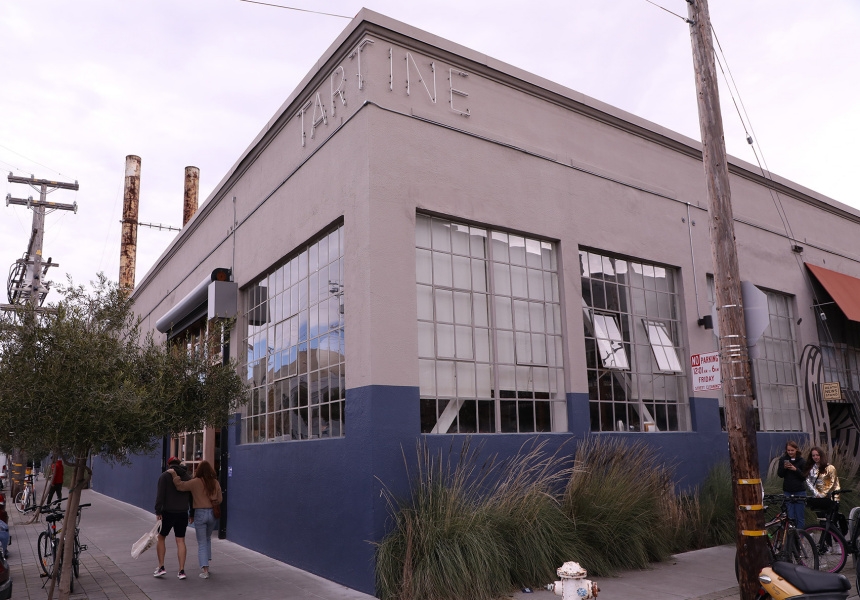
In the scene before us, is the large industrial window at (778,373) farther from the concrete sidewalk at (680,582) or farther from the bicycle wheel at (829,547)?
the bicycle wheel at (829,547)

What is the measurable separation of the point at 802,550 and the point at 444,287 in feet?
18.6

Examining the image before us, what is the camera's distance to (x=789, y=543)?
8.86m

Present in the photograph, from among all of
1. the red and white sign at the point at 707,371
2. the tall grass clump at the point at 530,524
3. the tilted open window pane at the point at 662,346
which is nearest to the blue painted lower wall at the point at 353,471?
the tall grass clump at the point at 530,524

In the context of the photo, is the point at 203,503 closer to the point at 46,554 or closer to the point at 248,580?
the point at 248,580

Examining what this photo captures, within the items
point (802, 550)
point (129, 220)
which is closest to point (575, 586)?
point (802, 550)

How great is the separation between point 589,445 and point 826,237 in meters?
11.1

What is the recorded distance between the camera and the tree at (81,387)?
25.0 feet

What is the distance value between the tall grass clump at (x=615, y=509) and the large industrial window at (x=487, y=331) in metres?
0.95

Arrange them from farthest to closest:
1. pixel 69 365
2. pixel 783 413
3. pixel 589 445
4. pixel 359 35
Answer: pixel 783 413 → pixel 589 445 → pixel 359 35 → pixel 69 365

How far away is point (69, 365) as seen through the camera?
7699 mm

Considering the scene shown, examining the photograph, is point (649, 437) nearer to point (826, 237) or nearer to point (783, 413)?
point (783, 413)

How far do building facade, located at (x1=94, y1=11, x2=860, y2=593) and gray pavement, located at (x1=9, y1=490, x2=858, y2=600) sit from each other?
16.7 inches

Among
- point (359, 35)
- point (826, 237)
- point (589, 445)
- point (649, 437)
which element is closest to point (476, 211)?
point (359, 35)

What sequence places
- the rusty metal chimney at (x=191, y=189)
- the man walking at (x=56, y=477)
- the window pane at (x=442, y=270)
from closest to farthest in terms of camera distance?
the window pane at (x=442, y=270), the man walking at (x=56, y=477), the rusty metal chimney at (x=191, y=189)
